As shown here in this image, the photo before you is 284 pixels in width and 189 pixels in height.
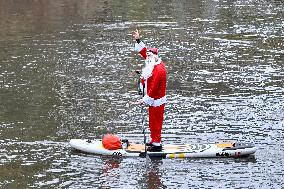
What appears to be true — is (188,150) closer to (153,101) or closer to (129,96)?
(153,101)

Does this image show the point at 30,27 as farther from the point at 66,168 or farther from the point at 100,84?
the point at 66,168

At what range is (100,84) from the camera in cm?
2442

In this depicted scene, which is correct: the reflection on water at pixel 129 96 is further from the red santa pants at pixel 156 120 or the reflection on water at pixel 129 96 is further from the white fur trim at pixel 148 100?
the white fur trim at pixel 148 100

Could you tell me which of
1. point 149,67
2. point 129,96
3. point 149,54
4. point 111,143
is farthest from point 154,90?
point 129,96

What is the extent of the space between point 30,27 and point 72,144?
23.6 metres

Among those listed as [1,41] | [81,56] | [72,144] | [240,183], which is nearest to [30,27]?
[1,41]

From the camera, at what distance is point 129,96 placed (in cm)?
2264

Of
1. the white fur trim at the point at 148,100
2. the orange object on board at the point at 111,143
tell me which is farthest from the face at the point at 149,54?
the orange object on board at the point at 111,143

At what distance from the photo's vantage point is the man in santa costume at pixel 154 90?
1620 cm

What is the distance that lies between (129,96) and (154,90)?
6456 millimetres

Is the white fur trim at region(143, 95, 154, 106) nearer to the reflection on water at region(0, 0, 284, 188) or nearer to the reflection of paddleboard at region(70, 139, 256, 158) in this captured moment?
the reflection of paddleboard at region(70, 139, 256, 158)

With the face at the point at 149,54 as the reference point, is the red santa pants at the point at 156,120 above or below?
below

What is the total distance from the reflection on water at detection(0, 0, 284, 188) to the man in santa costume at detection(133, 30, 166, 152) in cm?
75

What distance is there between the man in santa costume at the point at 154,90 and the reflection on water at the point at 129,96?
29.4 inches
